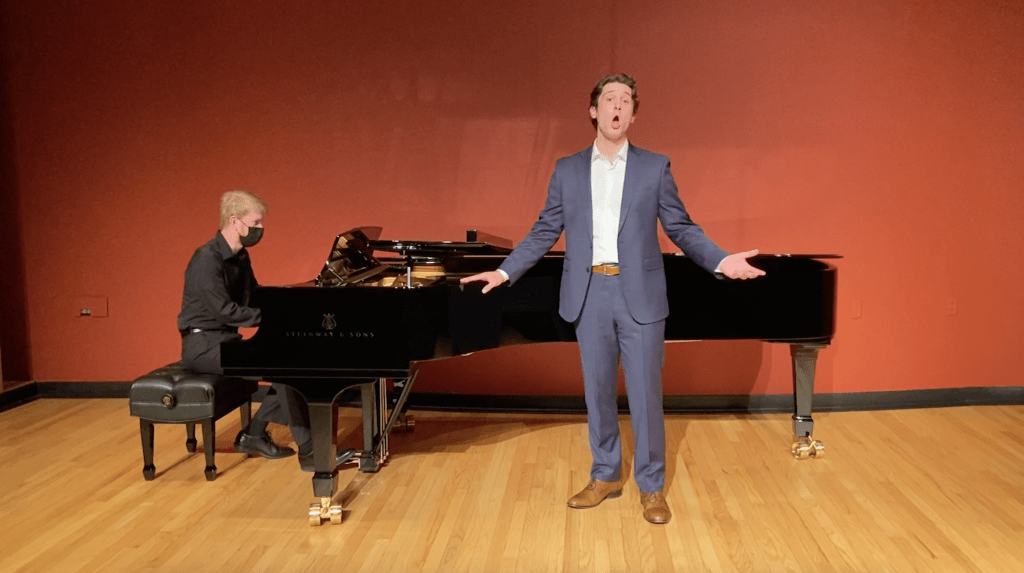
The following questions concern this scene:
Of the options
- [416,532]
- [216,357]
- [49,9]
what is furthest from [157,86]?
[416,532]

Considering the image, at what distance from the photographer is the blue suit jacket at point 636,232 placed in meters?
2.74

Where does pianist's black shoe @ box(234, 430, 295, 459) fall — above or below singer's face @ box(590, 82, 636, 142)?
below

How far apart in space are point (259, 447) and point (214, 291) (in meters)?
0.78

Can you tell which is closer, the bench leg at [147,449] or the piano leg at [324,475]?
the piano leg at [324,475]

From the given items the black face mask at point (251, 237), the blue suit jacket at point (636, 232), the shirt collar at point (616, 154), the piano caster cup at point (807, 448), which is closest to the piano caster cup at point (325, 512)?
the blue suit jacket at point (636, 232)

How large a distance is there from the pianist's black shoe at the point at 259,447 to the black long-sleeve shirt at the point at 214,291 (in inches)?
20.6

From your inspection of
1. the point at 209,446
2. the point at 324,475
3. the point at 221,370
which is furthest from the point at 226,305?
the point at 324,475

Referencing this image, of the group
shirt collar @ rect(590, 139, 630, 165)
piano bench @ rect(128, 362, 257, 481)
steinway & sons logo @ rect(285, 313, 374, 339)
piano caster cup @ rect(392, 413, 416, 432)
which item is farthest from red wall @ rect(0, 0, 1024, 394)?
steinway & sons logo @ rect(285, 313, 374, 339)

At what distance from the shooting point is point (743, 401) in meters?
4.36

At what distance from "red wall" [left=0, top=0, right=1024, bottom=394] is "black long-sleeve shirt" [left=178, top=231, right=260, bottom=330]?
1029mm

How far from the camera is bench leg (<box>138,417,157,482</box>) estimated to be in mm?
3250

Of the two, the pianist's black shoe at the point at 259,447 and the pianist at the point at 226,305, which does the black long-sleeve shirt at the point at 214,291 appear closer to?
the pianist at the point at 226,305

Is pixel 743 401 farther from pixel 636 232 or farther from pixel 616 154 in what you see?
pixel 616 154

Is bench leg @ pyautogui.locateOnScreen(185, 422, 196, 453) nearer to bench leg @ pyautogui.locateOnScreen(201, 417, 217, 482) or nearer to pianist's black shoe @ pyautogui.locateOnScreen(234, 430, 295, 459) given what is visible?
pianist's black shoe @ pyautogui.locateOnScreen(234, 430, 295, 459)
